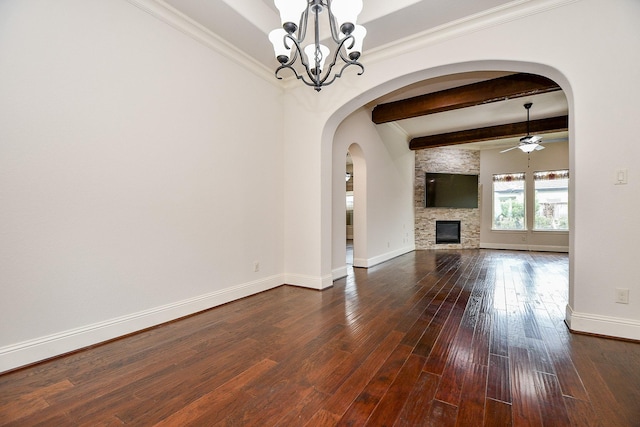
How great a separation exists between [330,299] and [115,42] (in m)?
3.24

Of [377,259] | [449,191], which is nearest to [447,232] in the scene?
[449,191]

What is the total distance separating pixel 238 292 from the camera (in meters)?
3.28

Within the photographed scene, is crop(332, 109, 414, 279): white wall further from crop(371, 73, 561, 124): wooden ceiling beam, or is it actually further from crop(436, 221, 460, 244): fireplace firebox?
crop(436, 221, 460, 244): fireplace firebox

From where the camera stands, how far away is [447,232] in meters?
8.33

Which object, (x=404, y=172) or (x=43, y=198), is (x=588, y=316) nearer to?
(x=43, y=198)

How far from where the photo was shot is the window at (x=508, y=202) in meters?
8.12

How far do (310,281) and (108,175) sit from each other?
8.44ft

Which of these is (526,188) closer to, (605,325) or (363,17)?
(605,325)

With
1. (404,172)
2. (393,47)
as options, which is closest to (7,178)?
(393,47)

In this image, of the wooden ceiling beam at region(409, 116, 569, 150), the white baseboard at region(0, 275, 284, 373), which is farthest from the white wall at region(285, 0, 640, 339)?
the wooden ceiling beam at region(409, 116, 569, 150)

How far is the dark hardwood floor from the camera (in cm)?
137

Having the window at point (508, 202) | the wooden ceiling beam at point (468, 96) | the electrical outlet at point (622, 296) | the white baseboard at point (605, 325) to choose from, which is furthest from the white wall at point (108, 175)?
the window at point (508, 202)

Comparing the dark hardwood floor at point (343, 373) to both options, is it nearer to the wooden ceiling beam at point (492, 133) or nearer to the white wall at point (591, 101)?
the white wall at point (591, 101)

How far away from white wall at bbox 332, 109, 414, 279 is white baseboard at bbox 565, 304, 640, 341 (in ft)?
9.07
